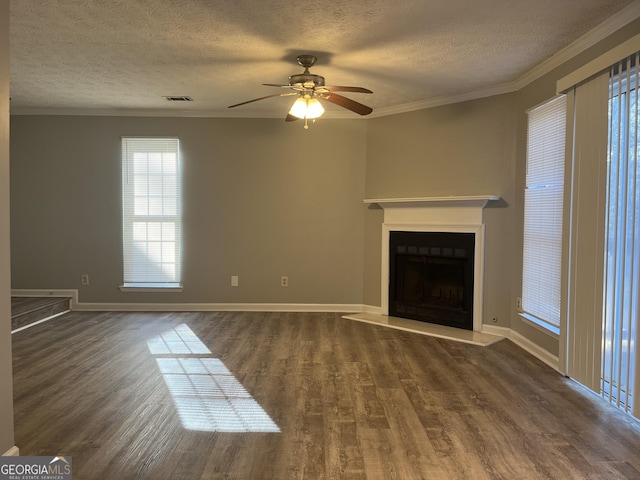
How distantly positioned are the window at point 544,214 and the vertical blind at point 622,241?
2.49 ft

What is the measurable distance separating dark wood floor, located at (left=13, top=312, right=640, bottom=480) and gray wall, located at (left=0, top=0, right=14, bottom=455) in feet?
1.04

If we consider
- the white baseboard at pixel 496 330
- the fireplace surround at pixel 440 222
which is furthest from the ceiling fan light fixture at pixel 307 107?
the white baseboard at pixel 496 330

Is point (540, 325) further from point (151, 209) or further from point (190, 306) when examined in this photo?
point (151, 209)

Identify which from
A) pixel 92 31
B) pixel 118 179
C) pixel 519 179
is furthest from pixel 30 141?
pixel 519 179

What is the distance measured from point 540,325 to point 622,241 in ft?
4.62

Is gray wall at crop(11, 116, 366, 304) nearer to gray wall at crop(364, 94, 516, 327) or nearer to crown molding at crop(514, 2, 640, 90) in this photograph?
gray wall at crop(364, 94, 516, 327)

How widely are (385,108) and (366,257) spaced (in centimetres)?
188

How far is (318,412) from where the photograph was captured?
109 inches

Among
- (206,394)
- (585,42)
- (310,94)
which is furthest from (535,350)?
(310,94)

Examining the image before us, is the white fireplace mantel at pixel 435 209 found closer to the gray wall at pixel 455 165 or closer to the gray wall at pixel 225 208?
the gray wall at pixel 455 165

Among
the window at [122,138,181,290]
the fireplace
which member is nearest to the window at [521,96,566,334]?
the fireplace

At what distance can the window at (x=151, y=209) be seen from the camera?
578 centimetres

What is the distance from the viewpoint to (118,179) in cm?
Answer: 579

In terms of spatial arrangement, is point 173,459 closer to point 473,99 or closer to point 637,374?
point 637,374
